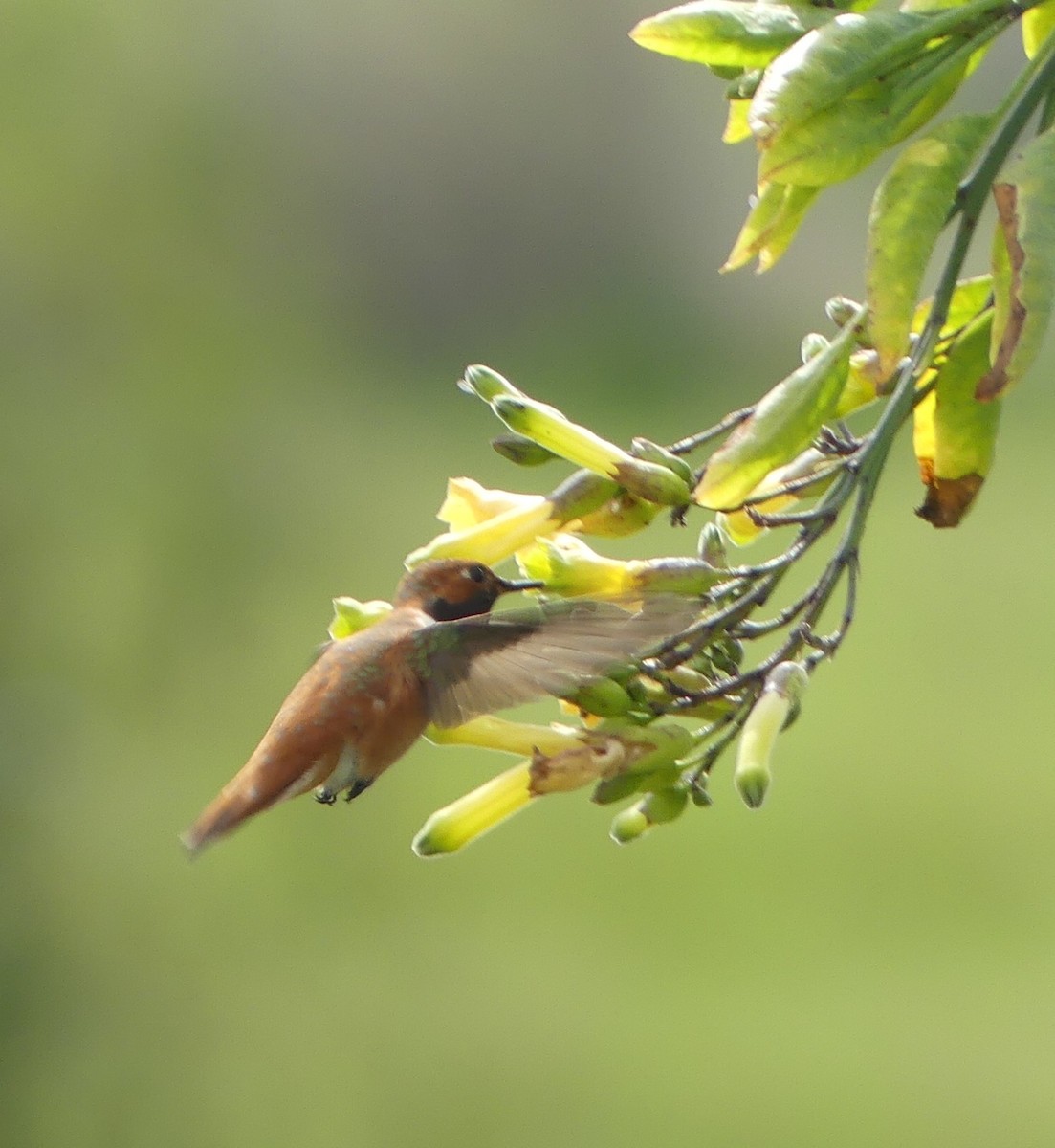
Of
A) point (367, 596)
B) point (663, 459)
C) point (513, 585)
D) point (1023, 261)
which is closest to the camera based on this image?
point (1023, 261)

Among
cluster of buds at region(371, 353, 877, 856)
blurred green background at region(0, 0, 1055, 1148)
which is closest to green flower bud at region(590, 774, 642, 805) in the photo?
cluster of buds at region(371, 353, 877, 856)

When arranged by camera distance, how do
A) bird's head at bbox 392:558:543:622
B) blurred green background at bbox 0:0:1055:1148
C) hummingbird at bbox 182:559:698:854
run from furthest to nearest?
blurred green background at bbox 0:0:1055:1148 < bird's head at bbox 392:558:543:622 < hummingbird at bbox 182:559:698:854

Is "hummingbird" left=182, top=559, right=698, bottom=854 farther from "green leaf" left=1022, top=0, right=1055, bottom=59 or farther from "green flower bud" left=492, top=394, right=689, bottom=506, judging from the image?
"green leaf" left=1022, top=0, right=1055, bottom=59

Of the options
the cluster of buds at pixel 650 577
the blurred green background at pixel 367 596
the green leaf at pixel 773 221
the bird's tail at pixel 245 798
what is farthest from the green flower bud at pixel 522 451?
the blurred green background at pixel 367 596

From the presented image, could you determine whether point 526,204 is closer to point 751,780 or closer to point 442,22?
point 442,22

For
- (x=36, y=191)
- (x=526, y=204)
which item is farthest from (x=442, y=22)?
(x=36, y=191)

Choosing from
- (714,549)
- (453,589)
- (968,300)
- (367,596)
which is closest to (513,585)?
(453,589)

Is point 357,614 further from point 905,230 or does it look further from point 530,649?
point 905,230
